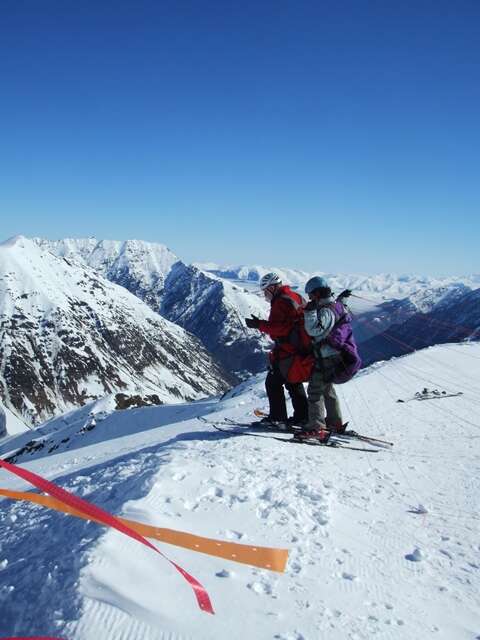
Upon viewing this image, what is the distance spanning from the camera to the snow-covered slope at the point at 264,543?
376 centimetres

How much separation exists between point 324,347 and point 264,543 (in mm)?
4586

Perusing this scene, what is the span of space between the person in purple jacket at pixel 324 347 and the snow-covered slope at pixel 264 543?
32.5 inches

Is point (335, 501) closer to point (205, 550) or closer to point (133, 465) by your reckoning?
point (205, 550)

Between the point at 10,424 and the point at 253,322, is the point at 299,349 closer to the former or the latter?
the point at 253,322

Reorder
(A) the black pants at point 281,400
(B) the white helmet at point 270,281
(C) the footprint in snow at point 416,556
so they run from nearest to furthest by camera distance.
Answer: (C) the footprint in snow at point 416,556 → (B) the white helmet at point 270,281 → (A) the black pants at point 281,400

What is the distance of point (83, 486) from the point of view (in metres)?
7.09

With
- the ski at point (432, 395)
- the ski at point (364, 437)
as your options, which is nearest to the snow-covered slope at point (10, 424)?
the ski at point (432, 395)

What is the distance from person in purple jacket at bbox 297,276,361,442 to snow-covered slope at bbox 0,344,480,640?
0.83m

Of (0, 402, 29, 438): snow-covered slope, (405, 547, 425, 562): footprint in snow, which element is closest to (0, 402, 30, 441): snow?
(0, 402, 29, 438): snow-covered slope

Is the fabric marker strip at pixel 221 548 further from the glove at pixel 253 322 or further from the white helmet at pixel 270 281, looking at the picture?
the white helmet at pixel 270 281

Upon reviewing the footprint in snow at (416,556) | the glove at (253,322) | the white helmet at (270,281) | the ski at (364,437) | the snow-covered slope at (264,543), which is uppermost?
the white helmet at (270,281)

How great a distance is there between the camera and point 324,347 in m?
8.97

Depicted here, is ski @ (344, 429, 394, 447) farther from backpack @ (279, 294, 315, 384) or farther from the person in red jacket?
backpack @ (279, 294, 315, 384)

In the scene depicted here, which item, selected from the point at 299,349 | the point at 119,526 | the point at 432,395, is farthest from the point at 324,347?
the point at 432,395
